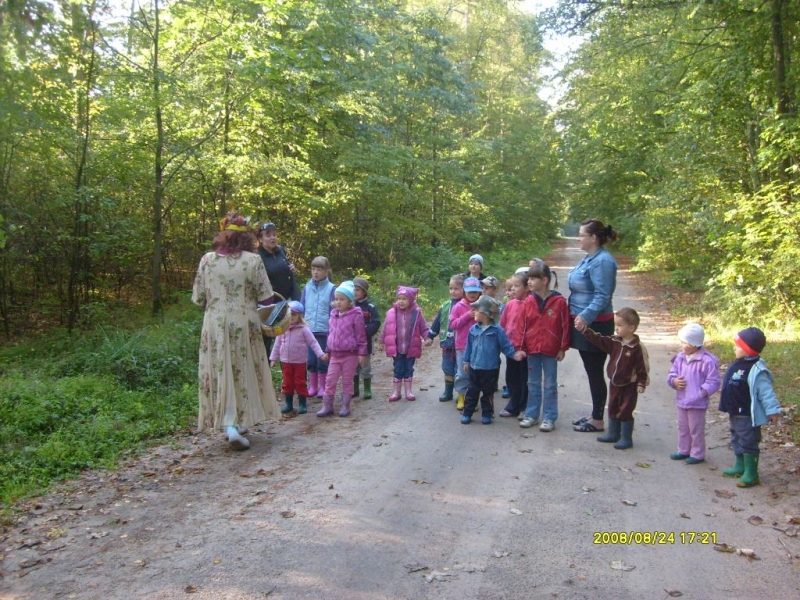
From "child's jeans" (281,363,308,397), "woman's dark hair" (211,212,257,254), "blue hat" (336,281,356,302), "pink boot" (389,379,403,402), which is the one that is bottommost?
"pink boot" (389,379,403,402)

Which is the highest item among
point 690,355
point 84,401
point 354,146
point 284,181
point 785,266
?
point 354,146

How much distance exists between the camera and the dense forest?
9.91 meters

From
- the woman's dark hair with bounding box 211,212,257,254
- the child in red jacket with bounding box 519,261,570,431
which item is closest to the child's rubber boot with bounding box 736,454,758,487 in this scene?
the child in red jacket with bounding box 519,261,570,431

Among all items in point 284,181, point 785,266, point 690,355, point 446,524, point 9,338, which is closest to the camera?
point 446,524

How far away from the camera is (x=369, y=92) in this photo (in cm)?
1523

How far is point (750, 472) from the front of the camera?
4.95m

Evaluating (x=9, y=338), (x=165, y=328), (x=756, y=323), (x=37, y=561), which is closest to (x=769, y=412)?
(x=37, y=561)

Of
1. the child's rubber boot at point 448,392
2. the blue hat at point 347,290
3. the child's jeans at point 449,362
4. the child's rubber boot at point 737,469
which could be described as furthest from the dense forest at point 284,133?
the child's rubber boot at point 737,469

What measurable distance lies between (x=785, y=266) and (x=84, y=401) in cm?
1065

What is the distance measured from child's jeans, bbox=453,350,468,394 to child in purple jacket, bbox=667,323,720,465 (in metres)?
2.42

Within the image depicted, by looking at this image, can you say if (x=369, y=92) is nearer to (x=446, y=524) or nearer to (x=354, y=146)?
(x=354, y=146)

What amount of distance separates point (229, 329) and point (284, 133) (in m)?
9.62

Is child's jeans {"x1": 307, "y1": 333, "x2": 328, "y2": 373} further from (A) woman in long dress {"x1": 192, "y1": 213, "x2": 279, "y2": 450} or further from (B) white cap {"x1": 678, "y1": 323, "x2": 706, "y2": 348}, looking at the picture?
(B) white cap {"x1": 678, "y1": 323, "x2": 706, "y2": 348}

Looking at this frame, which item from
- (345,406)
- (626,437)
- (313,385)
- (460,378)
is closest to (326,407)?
(345,406)
